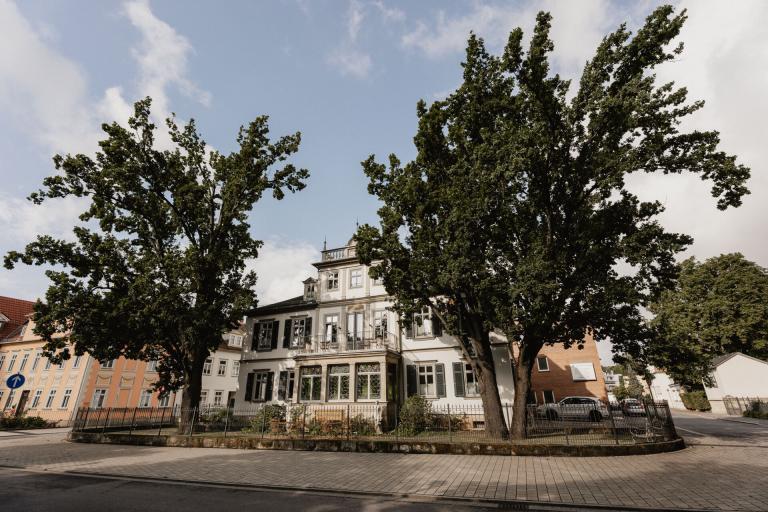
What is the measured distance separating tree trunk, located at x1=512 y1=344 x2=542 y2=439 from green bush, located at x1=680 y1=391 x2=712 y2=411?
126 feet

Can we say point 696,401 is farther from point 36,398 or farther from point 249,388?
point 36,398

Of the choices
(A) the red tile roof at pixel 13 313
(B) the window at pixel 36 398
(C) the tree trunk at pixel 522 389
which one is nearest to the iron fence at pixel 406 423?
(C) the tree trunk at pixel 522 389

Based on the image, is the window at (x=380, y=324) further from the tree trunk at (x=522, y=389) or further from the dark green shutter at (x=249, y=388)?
the dark green shutter at (x=249, y=388)

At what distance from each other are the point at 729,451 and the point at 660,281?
21.2ft

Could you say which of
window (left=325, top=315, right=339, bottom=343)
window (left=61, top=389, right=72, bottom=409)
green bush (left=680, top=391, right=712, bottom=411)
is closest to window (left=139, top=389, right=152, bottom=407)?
window (left=61, top=389, right=72, bottom=409)

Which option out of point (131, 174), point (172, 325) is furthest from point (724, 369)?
point (131, 174)

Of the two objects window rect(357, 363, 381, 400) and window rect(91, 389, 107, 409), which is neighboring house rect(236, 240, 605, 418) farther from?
window rect(91, 389, 107, 409)

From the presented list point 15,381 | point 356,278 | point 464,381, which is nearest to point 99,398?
point 15,381

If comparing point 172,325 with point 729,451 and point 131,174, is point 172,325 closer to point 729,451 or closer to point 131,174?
point 131,174

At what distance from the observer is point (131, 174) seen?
68.2 ft

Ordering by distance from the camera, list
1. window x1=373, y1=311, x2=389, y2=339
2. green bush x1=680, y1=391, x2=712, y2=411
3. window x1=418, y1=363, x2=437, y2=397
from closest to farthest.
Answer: window x1=418, y1=363, x2=437, y2=397 → window x1=373, y1=311, x2=389, y2=339 → green bush x1=680, y1=391, x2=712, y2=411

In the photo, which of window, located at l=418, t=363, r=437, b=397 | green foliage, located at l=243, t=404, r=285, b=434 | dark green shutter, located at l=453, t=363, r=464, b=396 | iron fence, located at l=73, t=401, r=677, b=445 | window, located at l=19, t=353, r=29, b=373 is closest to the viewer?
iron fence, located at l=73, t=401, r=677, b=445

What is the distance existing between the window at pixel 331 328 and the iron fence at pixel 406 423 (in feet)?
14.6

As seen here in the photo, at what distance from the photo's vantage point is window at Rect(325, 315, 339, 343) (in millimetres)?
25131
